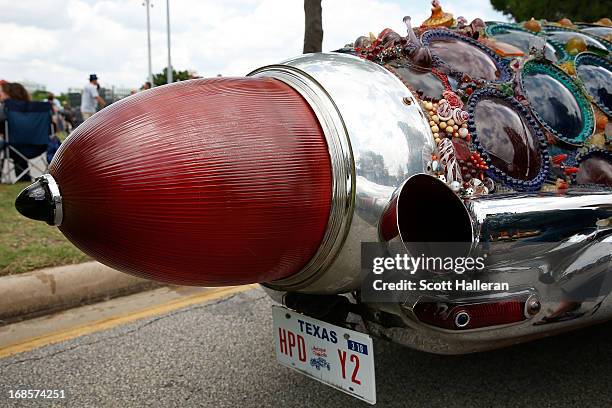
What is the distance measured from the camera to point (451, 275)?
1.85 metres

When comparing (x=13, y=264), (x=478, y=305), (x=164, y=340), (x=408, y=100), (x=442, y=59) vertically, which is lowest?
(x=164, y=340)

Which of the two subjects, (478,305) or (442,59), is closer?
(478,305)

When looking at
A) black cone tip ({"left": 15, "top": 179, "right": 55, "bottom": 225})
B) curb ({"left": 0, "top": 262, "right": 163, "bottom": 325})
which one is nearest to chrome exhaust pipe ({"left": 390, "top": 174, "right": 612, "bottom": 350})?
black cone tip ({"left": 15, "top": 179, "right": 55, "bottom": 225})

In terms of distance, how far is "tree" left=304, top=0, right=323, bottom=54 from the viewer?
16.6ft

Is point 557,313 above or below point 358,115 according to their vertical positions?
below

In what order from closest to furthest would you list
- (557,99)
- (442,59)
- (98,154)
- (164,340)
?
(98,154) → (442,59) → (557,99) → (164,340)

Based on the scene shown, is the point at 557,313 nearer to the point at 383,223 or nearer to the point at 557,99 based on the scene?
the point at 383,223

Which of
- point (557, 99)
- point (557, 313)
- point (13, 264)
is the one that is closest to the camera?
point (557, 313)

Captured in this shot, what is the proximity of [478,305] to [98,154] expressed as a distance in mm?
1196

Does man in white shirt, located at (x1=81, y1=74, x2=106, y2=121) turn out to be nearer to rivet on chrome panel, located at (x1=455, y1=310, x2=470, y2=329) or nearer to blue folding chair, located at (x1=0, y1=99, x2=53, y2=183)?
blue folding chair, located at (x1=0, y1=99, x2=53, y2=183)

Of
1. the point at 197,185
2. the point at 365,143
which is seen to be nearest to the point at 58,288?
the point at 197,185

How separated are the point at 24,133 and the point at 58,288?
4311 millimetres


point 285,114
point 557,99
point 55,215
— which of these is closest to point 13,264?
point 55,215

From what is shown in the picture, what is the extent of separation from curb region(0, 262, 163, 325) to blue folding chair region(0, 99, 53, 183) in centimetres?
405
